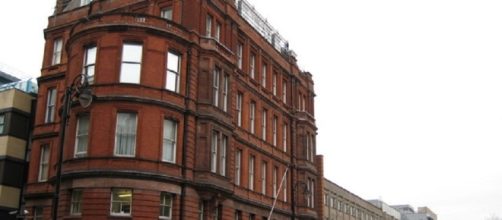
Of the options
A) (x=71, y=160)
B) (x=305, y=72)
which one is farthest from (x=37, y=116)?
(x=305, y=72)

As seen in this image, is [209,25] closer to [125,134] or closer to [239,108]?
[239,108]

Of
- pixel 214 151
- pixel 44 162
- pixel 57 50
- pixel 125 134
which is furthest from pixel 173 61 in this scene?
pixel 44 162

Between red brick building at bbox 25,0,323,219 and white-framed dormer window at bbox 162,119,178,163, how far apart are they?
0.07 m

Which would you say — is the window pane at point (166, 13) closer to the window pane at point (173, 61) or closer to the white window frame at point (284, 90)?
the window pane at point (173, 61)

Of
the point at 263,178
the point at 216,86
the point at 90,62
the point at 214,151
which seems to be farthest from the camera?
the point at 263,178

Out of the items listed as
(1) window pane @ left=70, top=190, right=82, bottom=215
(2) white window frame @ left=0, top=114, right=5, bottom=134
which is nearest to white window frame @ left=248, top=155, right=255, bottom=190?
(1) window pane @ left=70, top=190, right=82, bottom=215

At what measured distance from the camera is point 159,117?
36062 millimetres

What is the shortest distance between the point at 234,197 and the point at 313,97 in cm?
2218

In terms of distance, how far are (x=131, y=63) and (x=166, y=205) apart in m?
8.63

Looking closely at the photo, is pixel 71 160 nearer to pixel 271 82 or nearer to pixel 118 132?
pixel 118 132

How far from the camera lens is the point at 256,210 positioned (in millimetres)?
46750

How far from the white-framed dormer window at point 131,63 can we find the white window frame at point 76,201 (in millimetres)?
6863

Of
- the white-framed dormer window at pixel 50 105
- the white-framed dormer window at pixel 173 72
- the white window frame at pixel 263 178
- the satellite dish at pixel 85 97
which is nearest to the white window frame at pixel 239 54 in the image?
the white window frame at pixel 263 178

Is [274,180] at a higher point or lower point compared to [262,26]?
lower
